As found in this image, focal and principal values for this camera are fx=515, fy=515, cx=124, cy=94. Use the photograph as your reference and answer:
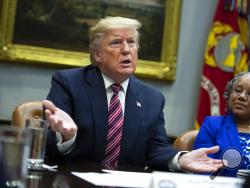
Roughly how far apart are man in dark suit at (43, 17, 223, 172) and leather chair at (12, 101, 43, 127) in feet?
0.85

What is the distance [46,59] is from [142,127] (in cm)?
229

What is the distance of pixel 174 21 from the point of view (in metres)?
5.48

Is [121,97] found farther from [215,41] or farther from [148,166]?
[215,41]

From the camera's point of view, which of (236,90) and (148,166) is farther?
(236,90)

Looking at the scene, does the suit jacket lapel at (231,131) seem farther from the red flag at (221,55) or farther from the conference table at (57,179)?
the red flag at (221,55)

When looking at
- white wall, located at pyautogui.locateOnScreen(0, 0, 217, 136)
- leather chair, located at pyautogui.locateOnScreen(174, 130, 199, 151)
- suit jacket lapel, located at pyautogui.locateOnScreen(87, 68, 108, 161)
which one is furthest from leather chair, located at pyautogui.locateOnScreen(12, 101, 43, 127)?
white wall, located at pyautogui.locateOnScreen(0, 0, 217, 136)

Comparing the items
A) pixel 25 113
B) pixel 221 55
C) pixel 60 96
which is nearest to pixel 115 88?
pixel 60 96

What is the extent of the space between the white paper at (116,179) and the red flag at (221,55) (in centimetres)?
341

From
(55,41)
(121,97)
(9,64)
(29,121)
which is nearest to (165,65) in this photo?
(55,41)

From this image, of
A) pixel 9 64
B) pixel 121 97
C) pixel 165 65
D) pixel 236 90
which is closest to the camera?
pixel 121 97

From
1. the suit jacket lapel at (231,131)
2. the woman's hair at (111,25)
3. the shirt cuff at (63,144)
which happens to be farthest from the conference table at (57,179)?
the suit jacket lapel at (231,131)

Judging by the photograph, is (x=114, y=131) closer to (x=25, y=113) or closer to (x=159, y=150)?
(x=159, y=150)

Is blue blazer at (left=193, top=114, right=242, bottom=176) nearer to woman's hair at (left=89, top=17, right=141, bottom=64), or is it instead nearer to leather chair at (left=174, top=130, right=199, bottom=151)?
leather chair at (left=174, top=130, right=199, bottom=151)

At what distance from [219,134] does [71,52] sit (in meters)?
2.20
